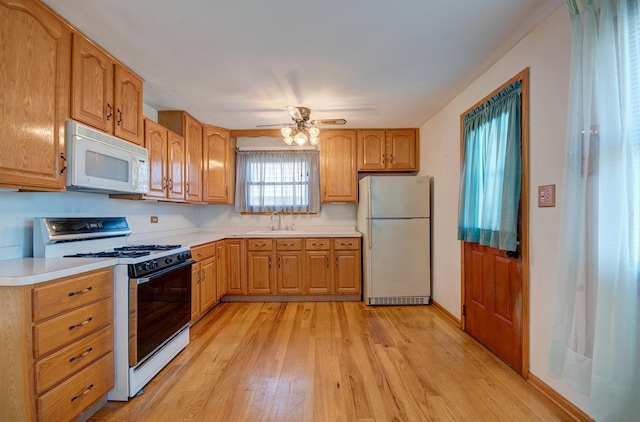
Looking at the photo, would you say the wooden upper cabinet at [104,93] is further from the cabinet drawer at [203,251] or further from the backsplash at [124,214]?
the cabinet drawer at [203,251]

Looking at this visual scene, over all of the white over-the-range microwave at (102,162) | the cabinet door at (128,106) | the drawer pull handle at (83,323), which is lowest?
the drawer pull handle at (83,323)

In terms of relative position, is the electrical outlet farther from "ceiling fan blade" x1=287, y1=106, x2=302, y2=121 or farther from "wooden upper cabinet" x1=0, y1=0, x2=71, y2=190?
"wooden upper cabinet" x1=0, y1=0, x2=71, y2=190

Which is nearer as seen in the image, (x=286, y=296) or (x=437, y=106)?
(x=437, y=106)

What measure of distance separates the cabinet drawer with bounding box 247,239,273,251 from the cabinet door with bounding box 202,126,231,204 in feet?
2.43

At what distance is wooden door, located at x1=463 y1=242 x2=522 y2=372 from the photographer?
208 centimetres

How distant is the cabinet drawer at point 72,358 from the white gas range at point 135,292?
0.09 m

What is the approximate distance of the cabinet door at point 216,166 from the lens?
3.74 metres

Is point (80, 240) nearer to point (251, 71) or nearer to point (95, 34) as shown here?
point (95, 34)

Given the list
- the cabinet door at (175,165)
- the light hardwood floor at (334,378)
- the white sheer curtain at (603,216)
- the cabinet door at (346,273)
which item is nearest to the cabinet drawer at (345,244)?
the cabinet door at (346,273)

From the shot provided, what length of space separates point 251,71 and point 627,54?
7.38 ft

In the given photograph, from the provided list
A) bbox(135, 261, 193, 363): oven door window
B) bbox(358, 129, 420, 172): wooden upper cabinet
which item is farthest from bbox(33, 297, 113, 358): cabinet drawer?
bbox(358, 129, 420, 172): wooden upper cabinet

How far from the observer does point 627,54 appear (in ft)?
4.00

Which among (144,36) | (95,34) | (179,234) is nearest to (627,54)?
(144,36)

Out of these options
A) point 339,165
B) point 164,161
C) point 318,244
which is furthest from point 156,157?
point 339,165
